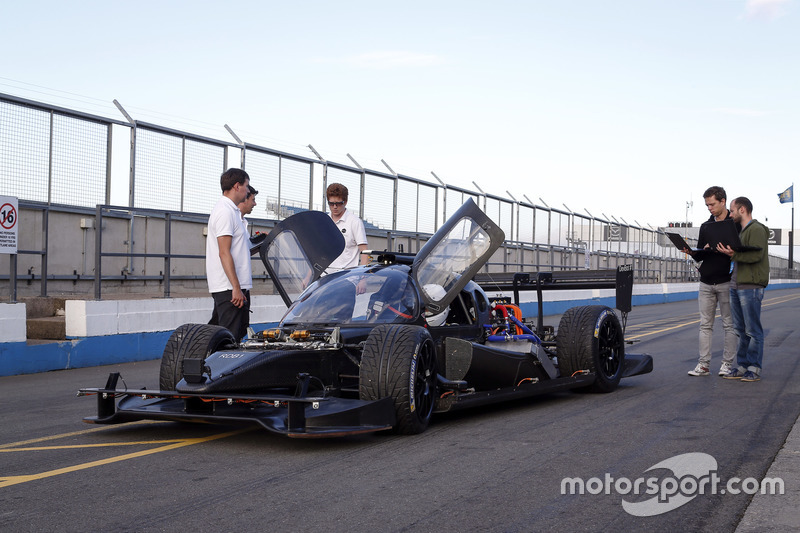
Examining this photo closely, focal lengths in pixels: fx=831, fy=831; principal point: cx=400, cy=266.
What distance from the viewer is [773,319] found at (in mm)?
20250

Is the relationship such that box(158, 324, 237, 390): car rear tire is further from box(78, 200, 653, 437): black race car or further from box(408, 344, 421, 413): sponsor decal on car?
box(408, 344, 421, 413): sponsor decal on car

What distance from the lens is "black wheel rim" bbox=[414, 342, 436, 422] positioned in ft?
18.6

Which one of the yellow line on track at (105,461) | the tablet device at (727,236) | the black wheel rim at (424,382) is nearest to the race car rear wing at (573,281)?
the tablet device at (727,236)

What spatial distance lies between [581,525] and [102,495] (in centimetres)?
230

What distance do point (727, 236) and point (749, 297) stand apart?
68 cm

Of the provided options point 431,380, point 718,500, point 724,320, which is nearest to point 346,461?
point 431,380

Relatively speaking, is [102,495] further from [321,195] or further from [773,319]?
[773,319]

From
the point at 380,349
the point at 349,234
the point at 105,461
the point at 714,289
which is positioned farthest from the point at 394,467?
the point at 714,289

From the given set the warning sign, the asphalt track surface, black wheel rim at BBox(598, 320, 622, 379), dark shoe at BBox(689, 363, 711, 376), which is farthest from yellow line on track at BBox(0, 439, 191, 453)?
dark shoe at BBox(689, 363, 711, 376)

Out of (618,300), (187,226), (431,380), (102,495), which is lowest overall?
(102,495)

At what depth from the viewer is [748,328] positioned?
28.4 feet

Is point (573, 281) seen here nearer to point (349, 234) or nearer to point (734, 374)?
point (734, 374)

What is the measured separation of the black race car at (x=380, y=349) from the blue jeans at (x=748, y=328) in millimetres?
1121

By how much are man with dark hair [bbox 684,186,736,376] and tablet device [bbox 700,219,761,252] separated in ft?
0.30
